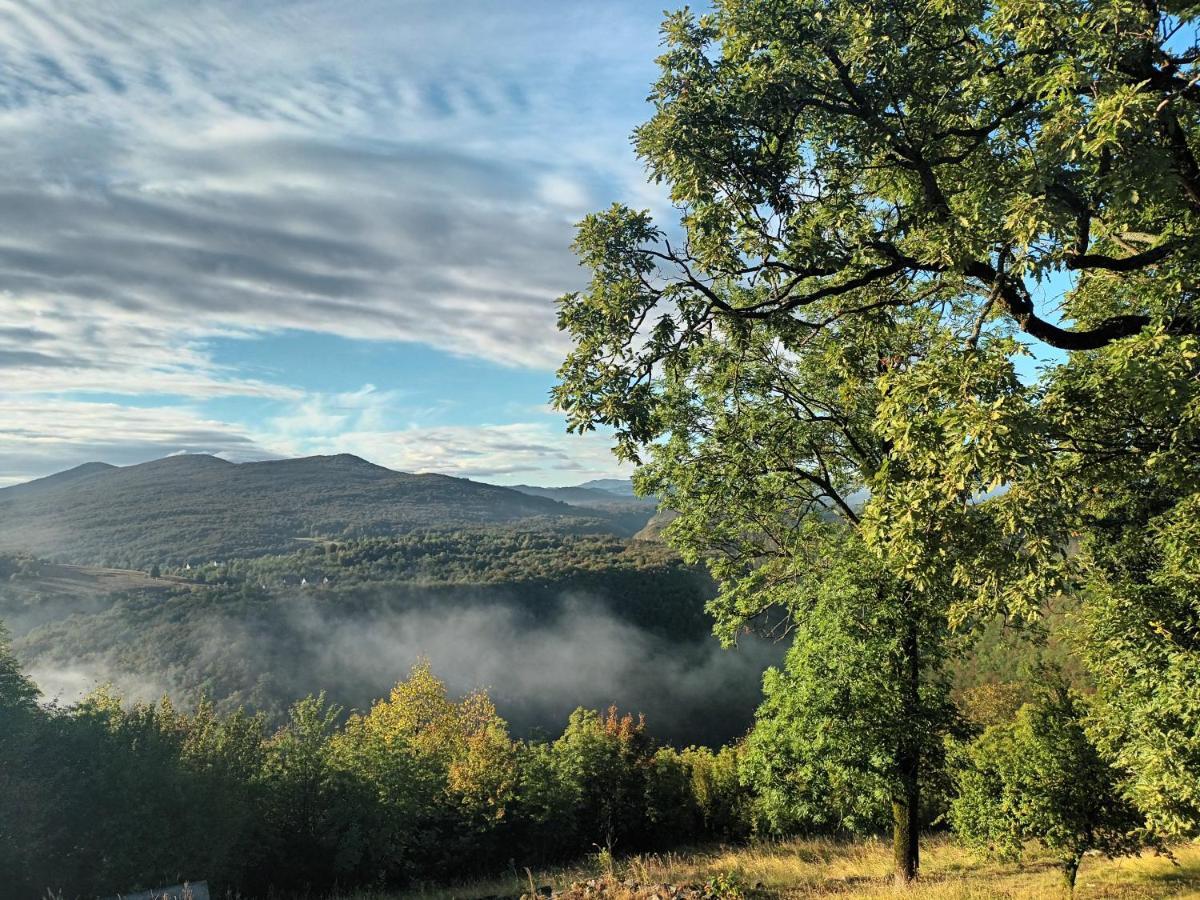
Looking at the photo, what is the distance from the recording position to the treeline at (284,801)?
21156 mm

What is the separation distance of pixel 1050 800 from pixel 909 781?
2508 mm

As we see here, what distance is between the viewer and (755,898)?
11.0 metres

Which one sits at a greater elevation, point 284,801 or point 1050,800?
point 1050,800

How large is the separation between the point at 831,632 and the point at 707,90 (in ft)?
35.3

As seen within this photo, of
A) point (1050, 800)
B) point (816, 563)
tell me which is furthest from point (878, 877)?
point (816, 563)

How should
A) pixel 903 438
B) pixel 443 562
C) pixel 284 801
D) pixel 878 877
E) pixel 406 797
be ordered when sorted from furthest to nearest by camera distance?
pixel 443 562
pixel 406 797
pixel 284 801
pixel 878 877
pixel 903 438

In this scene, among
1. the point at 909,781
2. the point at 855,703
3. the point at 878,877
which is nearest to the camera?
the point at 855,703

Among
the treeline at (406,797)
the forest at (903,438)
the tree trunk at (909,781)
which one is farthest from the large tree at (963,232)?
the treeline at (406,797)

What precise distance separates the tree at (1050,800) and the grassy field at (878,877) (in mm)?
785

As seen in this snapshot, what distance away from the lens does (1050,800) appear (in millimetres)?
12867

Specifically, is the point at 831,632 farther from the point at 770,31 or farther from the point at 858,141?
the point at 770,31

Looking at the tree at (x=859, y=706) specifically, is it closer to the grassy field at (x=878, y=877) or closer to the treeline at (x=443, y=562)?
the grassy field at (x=878, y=877)

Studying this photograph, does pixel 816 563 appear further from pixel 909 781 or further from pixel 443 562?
pixel 443 562

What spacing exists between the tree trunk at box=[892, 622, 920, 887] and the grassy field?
608 mm
